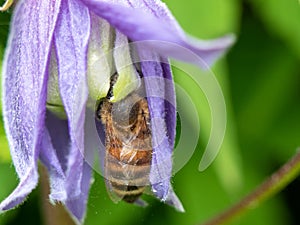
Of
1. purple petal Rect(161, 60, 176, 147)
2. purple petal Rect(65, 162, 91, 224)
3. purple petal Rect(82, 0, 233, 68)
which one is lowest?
purple petal Rect(65, 162, 91, 224)

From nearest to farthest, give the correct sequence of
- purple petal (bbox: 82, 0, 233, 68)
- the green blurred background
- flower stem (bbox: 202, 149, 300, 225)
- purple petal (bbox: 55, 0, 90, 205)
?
1. purple petal (bbox: 82, 0, 233, 68)
2. purple petal (bbox: 55, 0, 90, 205)
3. flower stem (bbox: 202, 149, 300, 225)
4. the green blurred background

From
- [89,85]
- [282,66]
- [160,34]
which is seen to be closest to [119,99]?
[89,85]

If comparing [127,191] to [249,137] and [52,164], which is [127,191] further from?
[249,137]

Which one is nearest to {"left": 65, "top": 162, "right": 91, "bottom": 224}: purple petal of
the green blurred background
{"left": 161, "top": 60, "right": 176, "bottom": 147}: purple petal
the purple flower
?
the purple flower

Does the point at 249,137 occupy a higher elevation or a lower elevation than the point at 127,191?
lower

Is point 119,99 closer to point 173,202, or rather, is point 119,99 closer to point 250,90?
point 173,202

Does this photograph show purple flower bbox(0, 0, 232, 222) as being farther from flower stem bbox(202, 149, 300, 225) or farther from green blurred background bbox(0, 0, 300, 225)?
green blurred background bbox(0, 0, 300, 225)

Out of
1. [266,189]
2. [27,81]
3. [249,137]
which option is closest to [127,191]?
[27,81]

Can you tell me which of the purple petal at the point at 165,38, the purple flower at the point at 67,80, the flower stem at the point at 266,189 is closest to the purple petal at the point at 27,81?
the purple flower at the point at 67,80
